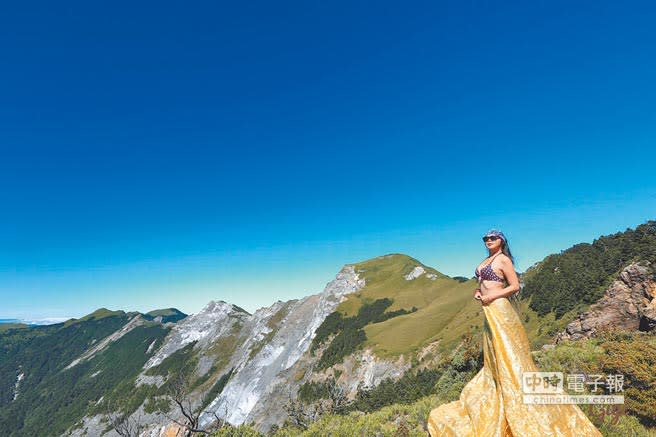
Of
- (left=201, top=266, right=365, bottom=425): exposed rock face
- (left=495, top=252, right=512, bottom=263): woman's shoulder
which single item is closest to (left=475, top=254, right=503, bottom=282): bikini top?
(left=495, top=252, right=512, bottom=263): woman's shoulder

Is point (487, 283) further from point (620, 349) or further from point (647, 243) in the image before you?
point (647, 243)

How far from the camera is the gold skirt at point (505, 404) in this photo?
797 centimetres

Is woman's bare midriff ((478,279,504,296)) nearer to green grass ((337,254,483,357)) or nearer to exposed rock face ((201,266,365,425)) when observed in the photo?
green grass ((337,254,483,357))

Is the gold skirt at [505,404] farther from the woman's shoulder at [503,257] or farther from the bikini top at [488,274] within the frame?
the woman's shoulder at [503,257]

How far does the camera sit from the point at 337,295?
6526 inches

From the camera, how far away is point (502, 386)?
848 cm

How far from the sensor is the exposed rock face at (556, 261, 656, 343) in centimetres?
3894

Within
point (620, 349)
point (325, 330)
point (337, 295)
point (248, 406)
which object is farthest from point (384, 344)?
point (620, 349)

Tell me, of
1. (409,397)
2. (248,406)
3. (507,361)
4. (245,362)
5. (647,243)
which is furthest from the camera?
(245,362)

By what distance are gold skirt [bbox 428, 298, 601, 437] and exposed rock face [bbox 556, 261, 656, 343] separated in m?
39.2

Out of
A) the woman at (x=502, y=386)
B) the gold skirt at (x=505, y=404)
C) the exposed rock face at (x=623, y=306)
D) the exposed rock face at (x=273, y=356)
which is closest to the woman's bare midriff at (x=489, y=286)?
the woman at (x=502, y=386)

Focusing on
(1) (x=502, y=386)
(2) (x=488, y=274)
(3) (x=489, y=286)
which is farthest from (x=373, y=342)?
(2) (x=488, y=274)

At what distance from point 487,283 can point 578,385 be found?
35.8ft

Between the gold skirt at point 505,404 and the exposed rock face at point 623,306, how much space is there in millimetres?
39167
